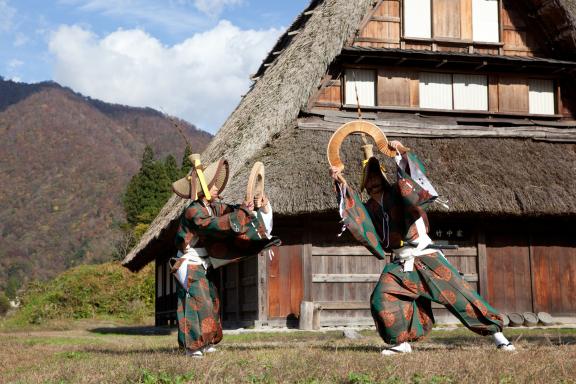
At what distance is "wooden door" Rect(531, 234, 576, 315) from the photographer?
14742 millimetres

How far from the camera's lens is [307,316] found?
13320 millimetres

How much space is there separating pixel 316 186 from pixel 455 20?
193 inches

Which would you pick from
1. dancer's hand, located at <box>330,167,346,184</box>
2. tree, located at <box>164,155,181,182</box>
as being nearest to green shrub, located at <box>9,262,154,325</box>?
tree, located at <box>164,155,181,182</box>

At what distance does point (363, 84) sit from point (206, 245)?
312 inches

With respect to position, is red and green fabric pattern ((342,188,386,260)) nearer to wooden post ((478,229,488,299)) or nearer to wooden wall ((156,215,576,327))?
wooden wall ((156,215,576,327))

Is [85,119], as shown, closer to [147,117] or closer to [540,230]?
[147,117]

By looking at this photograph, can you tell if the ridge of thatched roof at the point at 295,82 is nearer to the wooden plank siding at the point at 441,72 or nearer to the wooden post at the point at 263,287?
the wooden plank siding at the point at 441,72

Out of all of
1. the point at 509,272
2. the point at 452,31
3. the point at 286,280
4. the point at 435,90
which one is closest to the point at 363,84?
the point at 435,90

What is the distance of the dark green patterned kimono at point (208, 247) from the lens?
25.6 feet

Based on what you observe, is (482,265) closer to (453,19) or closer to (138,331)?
(453,19)

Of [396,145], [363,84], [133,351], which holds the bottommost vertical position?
[133,351]

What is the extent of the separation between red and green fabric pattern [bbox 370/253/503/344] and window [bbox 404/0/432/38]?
8.72m

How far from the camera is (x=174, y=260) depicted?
27.2ft

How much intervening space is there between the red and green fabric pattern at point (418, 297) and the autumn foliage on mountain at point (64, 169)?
30153 mm
